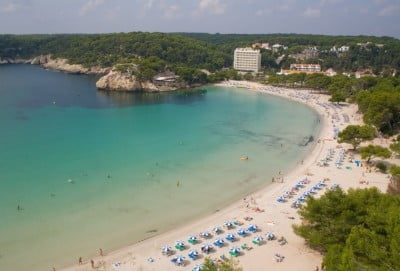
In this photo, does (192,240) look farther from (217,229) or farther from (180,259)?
(180,259)

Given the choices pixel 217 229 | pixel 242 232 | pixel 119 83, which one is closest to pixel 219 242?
pixel 217 229

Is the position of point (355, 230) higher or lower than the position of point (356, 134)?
higher

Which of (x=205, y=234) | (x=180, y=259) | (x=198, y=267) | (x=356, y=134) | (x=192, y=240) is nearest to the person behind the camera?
(x=198, y=267)

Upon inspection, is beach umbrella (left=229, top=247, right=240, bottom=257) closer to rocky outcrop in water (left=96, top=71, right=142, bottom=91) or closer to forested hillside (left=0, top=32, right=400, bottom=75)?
rocky outcrop in water (left=96, top=71, right=142, bottom=91)

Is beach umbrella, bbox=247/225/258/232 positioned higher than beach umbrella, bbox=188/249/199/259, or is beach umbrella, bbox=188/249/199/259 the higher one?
beach umbrella, bbox=247/225/258/232

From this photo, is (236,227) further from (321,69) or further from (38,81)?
(321,69)

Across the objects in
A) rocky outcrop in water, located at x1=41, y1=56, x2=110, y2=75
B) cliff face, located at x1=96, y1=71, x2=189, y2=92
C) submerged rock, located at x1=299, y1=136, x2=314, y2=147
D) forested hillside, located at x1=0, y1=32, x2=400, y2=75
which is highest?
forested hillside, located at x1=0, y1=32, x2=400, y2=75

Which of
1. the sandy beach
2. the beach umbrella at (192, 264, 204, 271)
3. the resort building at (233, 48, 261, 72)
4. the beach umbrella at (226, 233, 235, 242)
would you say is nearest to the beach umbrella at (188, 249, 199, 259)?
the sandy beach
